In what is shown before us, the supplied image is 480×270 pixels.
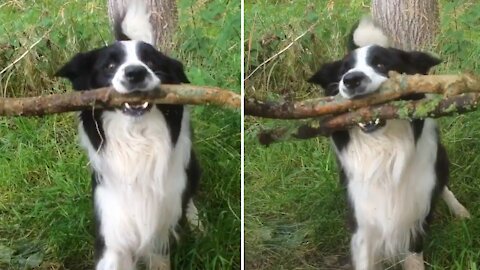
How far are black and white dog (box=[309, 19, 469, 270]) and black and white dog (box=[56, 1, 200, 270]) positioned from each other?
463 millimetres

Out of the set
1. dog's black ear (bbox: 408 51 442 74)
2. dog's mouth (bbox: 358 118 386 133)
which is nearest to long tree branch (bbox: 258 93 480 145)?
dog's mouth (bbox: 358 118 386 133)

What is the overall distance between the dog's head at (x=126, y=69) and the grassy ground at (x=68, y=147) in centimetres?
4

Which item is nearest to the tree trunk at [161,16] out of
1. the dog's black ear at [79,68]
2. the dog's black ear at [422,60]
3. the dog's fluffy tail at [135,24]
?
the dog's fluffy tail at [135,24]

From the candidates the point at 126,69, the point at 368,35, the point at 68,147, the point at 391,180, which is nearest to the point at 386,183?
the point at 391,180

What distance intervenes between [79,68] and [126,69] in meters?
0.22

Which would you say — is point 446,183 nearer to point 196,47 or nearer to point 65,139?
point 196,47

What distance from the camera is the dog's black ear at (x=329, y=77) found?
235 cm

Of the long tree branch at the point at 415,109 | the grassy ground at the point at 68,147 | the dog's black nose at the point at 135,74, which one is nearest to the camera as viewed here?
the dog's black nose at the point at 135,74

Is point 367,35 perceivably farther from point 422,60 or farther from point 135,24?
point 135,24

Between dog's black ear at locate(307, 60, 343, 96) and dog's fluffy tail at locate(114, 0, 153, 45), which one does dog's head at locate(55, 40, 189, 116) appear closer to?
dog's fluffy tail at locate(114, 0, 153, 45)

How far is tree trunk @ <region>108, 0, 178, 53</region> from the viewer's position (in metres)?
2.37

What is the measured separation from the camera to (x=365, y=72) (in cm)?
226

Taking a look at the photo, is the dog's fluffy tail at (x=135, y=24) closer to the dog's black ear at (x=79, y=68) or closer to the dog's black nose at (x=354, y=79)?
the dog's black ear at (x=79, y=68)

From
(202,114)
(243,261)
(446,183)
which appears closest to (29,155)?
(202,114)
